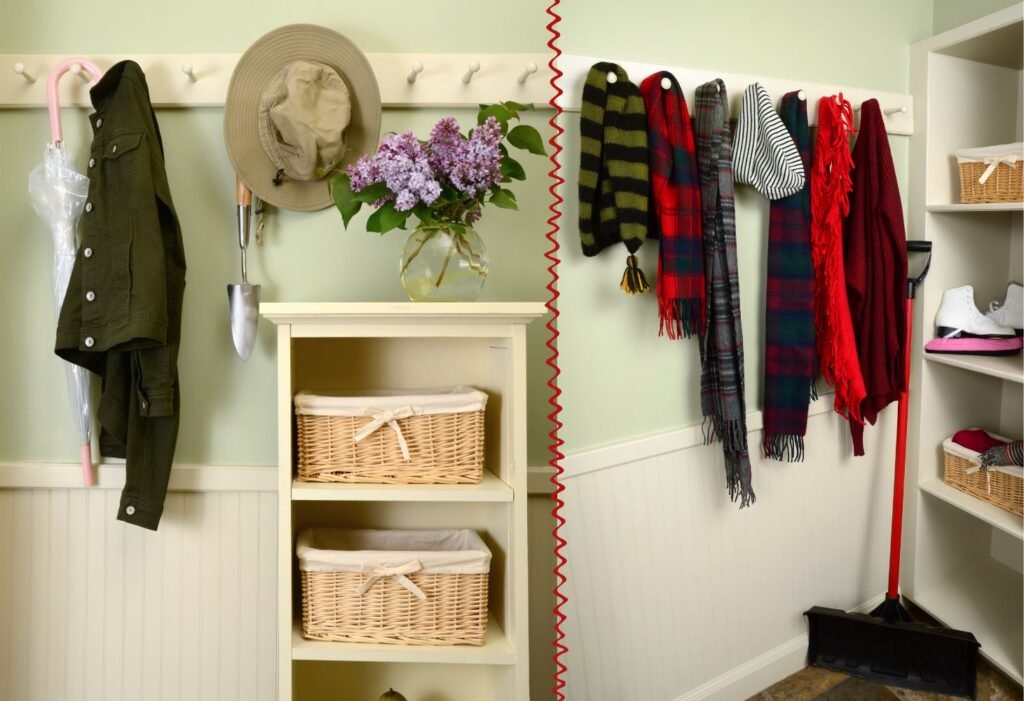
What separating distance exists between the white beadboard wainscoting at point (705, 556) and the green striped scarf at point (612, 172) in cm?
19

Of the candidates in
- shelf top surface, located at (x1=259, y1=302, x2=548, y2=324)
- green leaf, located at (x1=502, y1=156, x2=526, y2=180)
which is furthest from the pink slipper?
green leaf, located at (x1=502, y1=156, x2=526, y2=180)

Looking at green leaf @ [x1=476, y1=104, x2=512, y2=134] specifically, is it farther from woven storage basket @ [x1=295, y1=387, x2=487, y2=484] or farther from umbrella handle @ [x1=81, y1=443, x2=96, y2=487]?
umbrella handle @ [x1=81, y1=443, x2=96, y2=487]

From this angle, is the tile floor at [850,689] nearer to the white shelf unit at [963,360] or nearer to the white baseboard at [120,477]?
the white shelf unit at [963,360]

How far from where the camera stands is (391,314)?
1234 millimetres

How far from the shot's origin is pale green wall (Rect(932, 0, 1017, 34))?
813mm

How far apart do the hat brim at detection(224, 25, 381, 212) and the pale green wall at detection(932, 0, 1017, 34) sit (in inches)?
33.9

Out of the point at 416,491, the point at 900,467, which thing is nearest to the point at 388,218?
the point at 416,491

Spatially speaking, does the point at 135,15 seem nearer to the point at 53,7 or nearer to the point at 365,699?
the point at 53,7

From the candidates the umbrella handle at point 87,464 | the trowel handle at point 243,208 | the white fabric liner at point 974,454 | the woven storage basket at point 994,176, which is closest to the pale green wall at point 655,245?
the woven storage basket at point 994,176

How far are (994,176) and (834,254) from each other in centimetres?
16

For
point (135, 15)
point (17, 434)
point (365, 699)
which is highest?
point (135, 15)

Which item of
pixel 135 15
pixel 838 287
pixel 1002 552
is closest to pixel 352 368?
pixel 135 15

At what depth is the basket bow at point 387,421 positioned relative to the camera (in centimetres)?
129

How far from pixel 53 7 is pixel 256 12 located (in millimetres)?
340
